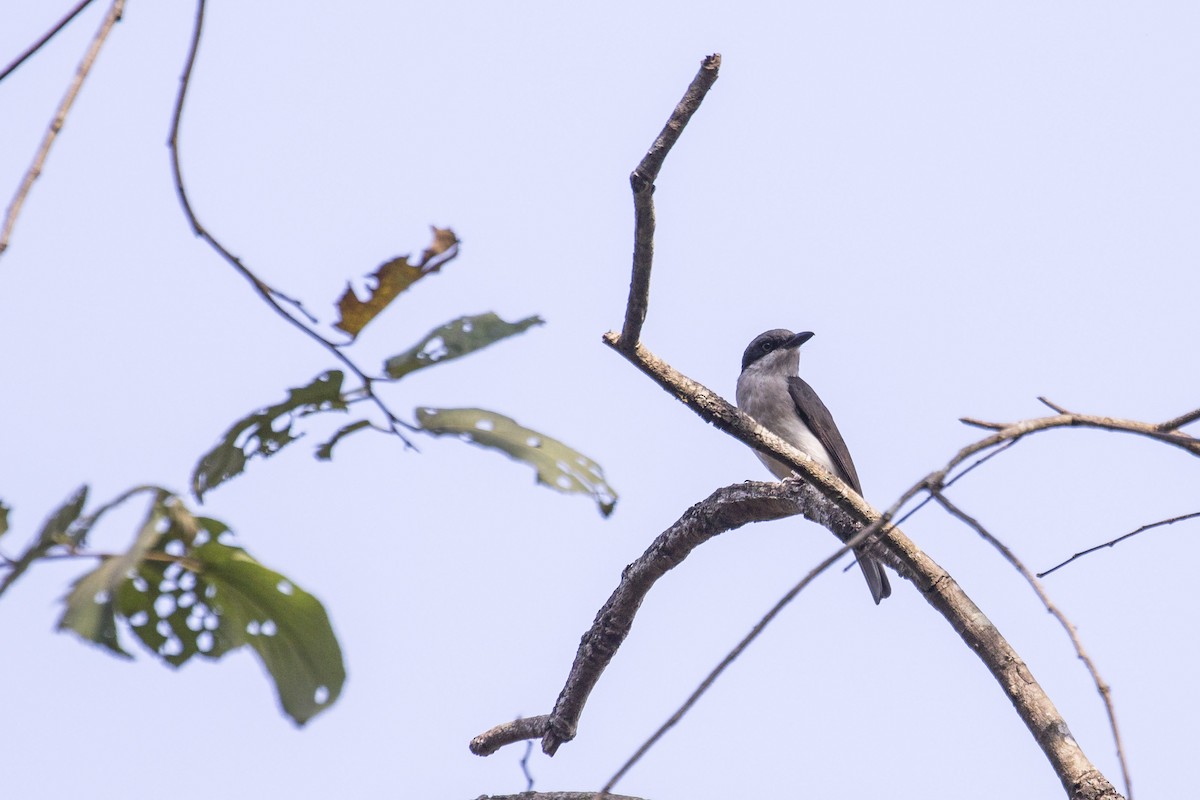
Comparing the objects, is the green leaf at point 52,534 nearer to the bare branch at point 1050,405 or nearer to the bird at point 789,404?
the bare branch at point 1050,405

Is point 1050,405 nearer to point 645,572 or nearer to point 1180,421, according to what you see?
point 1180,421

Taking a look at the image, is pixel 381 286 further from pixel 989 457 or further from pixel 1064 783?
pixel 1064 783

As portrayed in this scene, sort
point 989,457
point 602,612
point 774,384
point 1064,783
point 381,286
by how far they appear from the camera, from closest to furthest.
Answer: point 381,286, point 989,457, point 1064,783, point 602,612, point 774,384

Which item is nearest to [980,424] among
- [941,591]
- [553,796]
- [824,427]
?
[941,591]

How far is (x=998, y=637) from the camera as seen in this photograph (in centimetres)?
362

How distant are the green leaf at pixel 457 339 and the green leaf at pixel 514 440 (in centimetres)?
8

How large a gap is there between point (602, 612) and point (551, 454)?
11.9ft

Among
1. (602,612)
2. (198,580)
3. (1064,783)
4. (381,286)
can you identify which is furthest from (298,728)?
(602,612)

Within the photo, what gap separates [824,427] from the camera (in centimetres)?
866

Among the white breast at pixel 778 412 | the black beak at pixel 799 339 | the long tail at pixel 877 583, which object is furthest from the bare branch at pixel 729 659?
the black beak at pixel 799 339

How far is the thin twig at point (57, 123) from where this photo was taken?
1295mm

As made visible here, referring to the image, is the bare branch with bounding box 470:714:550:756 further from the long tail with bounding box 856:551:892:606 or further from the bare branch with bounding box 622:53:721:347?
the long tail with bounding box 856:551:892:606

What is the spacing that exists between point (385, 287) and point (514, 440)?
0.44 metres

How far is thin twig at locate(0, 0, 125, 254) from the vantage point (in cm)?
129
